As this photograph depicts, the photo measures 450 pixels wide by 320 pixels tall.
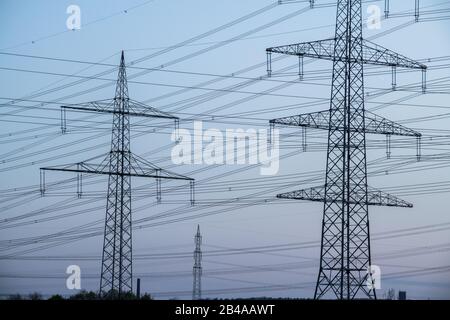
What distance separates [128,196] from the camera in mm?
36188
